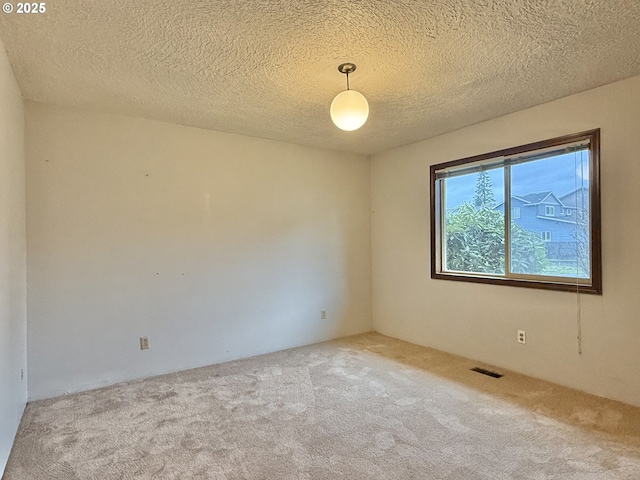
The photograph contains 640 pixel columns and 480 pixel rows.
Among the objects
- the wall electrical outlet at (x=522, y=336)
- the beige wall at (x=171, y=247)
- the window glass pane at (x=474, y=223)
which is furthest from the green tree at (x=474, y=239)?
the beige wall at (x=171, y=247)

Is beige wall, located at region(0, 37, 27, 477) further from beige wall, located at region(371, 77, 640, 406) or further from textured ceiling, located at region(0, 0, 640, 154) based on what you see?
beige wall, located at region(371, 77, 640, 406)

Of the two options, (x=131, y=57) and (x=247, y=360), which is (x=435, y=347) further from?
(x=131, y=57)

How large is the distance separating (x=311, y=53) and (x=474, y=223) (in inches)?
98.9

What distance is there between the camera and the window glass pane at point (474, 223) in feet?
11.6

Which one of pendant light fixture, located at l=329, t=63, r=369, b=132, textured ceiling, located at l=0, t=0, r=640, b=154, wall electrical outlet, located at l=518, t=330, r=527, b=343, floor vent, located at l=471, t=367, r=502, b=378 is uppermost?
textured ceiling, located at l=0, t=0, r=640, b=154

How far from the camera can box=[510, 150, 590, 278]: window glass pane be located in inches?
114

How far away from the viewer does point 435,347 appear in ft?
13.2

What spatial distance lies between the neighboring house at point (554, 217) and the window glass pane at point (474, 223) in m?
0.22

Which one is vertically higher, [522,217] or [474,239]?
[522,217]

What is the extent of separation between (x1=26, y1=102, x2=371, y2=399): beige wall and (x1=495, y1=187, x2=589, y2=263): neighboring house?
208 centimetres

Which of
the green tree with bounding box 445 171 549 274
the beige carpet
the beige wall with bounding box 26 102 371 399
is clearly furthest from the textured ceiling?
the beige carpet

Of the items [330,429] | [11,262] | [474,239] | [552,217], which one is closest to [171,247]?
[11,262]

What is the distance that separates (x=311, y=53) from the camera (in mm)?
2223

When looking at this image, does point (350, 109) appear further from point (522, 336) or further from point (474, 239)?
point (522, 336)
